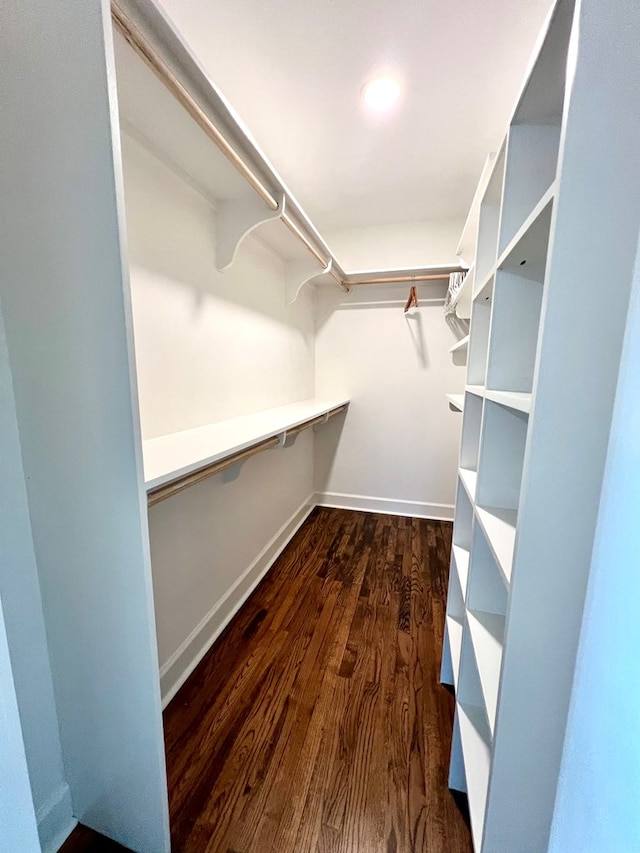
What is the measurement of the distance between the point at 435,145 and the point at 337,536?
8.17ft

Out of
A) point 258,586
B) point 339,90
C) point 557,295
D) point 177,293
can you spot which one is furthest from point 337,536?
point 339,90

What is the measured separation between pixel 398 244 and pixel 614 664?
9.05 feet

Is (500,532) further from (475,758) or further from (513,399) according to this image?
(475,758)

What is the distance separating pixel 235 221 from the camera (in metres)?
1.42

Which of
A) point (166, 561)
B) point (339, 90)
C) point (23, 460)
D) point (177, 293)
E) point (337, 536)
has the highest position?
point (339, 90)

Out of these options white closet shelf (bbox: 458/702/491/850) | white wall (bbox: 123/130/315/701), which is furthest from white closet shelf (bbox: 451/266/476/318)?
white closet shelf (bbox: 458/702/491/850)

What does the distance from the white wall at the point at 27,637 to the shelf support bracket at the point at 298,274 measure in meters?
1.79

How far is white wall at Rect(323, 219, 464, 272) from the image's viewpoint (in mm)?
2490

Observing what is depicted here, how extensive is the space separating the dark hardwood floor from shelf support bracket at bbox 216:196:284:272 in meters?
1.78

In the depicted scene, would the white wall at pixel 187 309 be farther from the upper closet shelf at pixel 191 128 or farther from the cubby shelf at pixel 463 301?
the cubby shelf at pixel 463 301

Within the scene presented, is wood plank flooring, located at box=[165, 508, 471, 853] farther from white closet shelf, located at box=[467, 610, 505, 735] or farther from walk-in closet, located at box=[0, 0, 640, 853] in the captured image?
white closet shelf, located at box=[467, 610, 505, 735]

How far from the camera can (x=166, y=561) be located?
4.18 feet

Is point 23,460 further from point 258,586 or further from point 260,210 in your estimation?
point 258,586

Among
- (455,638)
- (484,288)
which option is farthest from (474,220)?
(455,638)
